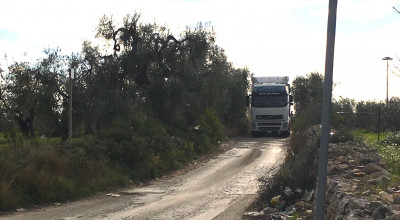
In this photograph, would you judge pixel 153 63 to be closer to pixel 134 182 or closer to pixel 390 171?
pixel 134 182

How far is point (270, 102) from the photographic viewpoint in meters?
38.9

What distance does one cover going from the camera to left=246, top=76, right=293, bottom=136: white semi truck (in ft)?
126

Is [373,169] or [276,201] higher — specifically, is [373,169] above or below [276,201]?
above

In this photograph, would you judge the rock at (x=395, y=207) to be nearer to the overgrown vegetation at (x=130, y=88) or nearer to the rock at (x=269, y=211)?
the rock at (x=269, y=211)

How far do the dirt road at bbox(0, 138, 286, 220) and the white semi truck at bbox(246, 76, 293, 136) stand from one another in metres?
16.0

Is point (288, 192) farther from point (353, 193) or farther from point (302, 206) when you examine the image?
point (353, 193)

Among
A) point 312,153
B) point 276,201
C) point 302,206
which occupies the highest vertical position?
point 312,153

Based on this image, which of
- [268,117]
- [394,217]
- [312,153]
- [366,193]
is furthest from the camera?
[268,117]

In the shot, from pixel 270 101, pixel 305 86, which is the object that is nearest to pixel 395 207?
pixel 270 101

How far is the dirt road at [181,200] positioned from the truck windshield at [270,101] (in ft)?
53.3

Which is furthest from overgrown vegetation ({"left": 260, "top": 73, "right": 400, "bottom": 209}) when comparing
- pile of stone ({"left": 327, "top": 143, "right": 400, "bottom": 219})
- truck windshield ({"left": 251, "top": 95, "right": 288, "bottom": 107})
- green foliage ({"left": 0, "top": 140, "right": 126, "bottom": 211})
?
green foliage ({"left": 0, "top": 140, "right": 126, "bottom": 211})

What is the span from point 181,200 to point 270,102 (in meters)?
25.8

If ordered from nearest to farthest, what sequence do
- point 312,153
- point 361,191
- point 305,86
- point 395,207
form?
point 395,207, point 361,191, point 312,153, point 305,86

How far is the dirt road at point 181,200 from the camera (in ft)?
39.1
